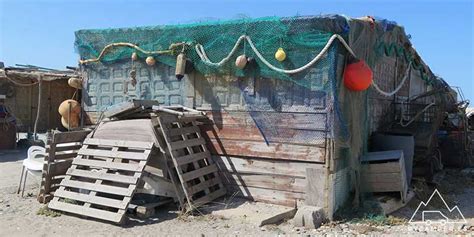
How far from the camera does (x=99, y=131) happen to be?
23.7ft

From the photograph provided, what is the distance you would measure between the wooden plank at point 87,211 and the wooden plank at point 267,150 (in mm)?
2024

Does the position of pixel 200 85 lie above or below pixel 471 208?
above

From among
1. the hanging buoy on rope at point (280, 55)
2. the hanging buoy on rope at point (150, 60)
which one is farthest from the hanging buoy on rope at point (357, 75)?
the hanging buoy on rope at point (150, 60)

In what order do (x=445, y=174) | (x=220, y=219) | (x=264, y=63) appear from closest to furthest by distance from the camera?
(x=220, y=219)
(x=264, y=63)
(x=445, y=174)

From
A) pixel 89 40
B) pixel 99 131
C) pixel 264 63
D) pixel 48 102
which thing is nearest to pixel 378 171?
pixel 264 63

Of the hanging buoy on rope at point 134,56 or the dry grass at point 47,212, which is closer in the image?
the dry grass at point 47,212

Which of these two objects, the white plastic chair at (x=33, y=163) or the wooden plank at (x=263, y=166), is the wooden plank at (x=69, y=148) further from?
the wooden plank at (x=263, y=166)

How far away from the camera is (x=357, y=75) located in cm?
648

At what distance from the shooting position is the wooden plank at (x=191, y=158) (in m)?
6.50

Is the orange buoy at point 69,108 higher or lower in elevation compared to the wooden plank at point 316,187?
higher

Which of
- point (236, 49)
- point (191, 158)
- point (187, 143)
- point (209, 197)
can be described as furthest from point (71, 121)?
point (236, 49)

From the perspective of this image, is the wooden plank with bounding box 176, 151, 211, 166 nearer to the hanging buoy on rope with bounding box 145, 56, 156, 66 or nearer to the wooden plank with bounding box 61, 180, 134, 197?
the wooden plank with bounding box 61, 180, 134, 197

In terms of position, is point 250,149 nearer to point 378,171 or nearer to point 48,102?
point 378,171

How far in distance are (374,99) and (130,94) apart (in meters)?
4.55
